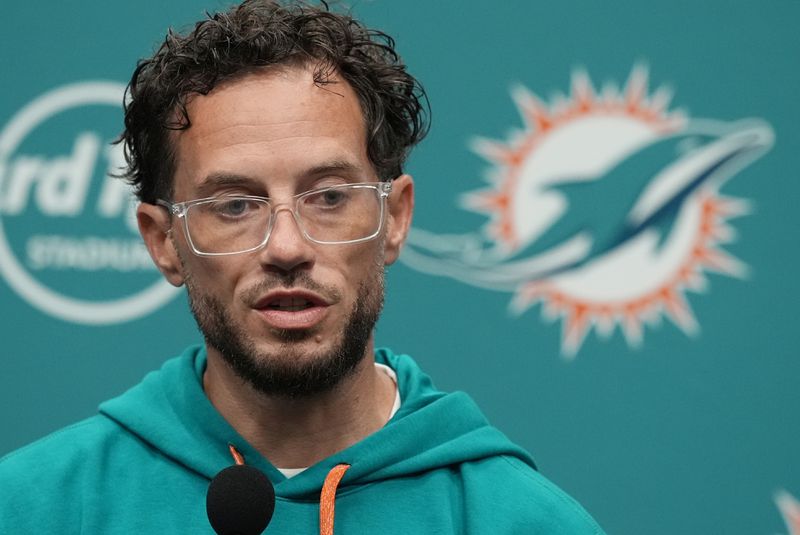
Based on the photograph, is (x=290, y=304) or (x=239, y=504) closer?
(x=239, y=504)

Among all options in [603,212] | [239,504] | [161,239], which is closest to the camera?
[239,504]

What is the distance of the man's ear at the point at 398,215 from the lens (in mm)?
1792

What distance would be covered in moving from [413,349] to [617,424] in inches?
21.7

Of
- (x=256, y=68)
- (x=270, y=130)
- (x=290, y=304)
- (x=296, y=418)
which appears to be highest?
(x=256, y=68)

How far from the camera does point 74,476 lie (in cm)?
166

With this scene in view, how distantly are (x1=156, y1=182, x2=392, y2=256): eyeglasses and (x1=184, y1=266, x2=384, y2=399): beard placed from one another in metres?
0.06

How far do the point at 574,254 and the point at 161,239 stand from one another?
1406mm

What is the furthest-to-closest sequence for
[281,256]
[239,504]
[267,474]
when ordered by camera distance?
[267,474] → [281,256] → [239,504]

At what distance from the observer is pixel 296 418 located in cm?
169

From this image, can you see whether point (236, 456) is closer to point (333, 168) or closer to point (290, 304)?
point (290, 304)

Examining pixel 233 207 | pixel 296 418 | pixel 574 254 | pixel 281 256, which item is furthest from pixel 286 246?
pixel 574 254

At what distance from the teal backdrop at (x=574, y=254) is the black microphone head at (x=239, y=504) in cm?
165

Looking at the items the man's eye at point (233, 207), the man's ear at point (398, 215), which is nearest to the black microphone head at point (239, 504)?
the man's eye at point (233, 207)

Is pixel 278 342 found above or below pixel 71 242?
below
